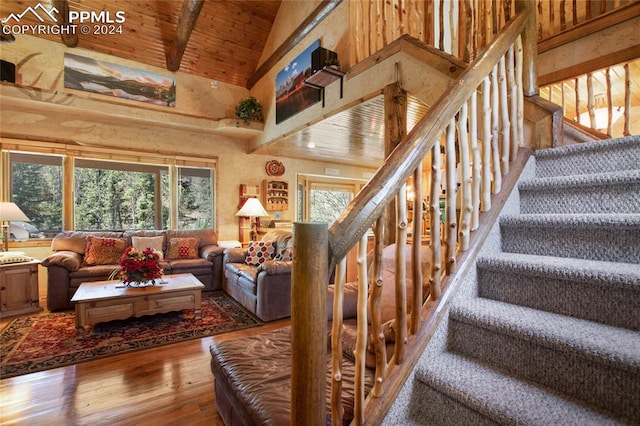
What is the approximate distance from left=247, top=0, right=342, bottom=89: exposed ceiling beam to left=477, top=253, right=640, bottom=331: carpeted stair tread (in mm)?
3726

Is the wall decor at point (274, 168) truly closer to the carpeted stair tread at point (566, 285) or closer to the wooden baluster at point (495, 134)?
the wooden baluster at point (495, 134)

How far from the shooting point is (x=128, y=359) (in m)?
2.49

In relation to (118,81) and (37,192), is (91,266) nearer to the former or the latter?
(37,192)

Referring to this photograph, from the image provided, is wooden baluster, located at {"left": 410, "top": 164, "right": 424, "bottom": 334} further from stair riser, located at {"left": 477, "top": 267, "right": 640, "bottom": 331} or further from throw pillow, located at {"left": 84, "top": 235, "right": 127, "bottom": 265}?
throw pillow, located at {"left": 84, "top": 235, "right": 127, "bottom": 265}

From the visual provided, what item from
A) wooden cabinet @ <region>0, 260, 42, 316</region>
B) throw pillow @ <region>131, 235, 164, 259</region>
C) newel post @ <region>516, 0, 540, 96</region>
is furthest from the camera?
throw pillow @ <region>131, 235, 164, 259</region>

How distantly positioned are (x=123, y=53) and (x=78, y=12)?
2.30ft

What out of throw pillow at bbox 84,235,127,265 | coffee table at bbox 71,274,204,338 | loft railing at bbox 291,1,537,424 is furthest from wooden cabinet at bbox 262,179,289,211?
loft railing at bbox 291,1,537,424

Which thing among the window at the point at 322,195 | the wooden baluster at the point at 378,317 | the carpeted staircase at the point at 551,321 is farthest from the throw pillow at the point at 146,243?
the carpeted staircase at the point at 551,321

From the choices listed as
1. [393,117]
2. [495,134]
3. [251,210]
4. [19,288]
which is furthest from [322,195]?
[495,134]

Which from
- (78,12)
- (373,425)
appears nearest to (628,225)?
(373,425)

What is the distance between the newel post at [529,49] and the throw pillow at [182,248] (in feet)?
15.2

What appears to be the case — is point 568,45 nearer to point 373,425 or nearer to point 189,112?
point 373,425

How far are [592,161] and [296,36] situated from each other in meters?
4.25

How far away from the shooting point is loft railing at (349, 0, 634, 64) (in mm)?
2453
